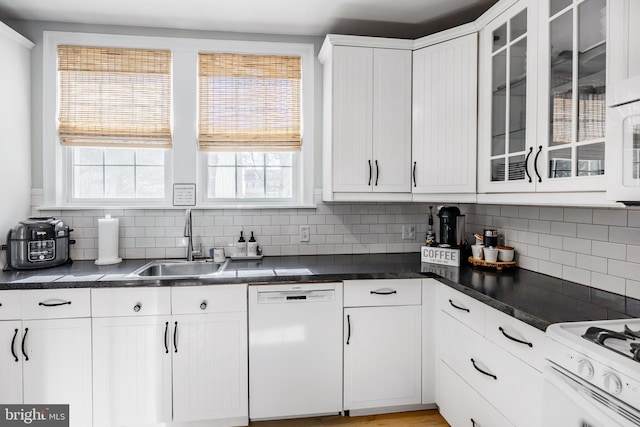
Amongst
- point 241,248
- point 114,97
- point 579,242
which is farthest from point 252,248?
point 579,242

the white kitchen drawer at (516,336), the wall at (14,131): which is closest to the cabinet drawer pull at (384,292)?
the white kitchen drawer at (516,336)

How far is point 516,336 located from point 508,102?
3.89 feet

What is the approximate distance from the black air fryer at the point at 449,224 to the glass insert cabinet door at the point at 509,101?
1.68 ft

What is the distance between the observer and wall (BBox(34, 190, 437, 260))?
281 cm

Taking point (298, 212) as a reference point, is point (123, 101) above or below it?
above

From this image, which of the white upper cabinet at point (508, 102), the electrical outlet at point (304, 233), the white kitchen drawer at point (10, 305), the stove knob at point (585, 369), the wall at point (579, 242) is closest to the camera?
the stove knob at point (585, 369)

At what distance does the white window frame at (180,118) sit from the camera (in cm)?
276

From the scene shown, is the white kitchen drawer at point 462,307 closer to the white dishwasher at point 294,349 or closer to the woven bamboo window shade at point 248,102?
the white dishwasher at point 294,349

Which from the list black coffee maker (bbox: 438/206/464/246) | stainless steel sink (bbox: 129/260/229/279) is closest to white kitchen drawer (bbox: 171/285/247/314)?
stainless steel sink (bbox: 129/260/229/279)

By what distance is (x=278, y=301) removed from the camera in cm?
229

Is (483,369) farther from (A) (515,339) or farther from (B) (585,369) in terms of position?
(B) (585,369)

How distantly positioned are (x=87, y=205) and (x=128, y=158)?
0.43 m

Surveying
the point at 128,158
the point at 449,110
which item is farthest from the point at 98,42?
the point at 449,110

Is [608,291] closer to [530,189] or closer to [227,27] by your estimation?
[530,189]
